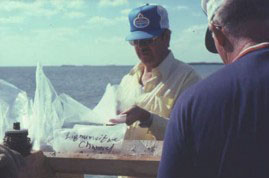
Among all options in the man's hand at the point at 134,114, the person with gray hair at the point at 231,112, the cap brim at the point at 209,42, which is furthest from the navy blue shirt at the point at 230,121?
the man's hand at the point at 134,114

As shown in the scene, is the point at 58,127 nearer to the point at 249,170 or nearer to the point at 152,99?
the point at 152,99

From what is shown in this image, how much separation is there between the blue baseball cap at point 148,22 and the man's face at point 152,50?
0.15 feet

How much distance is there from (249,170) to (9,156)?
3.37 ft

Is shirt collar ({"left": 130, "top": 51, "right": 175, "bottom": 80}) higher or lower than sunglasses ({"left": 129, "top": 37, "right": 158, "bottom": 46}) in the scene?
lower

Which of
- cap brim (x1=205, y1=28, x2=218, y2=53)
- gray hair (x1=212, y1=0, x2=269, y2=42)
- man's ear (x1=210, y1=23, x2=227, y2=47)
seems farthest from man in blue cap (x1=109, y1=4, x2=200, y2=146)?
gray hair (x1=212, y1=0, x2=269, y2=42)

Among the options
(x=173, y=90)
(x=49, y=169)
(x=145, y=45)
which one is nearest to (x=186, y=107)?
(x=49, y=169)

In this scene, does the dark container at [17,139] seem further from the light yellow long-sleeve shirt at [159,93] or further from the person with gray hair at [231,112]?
the light yellow long-sleeve shirt at [159,93]

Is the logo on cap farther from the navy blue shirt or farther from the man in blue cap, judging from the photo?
the navy blue shirt

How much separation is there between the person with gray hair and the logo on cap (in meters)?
1.92

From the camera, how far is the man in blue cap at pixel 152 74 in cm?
339

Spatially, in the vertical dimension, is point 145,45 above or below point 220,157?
above

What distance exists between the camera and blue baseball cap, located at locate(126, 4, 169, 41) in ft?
11.9

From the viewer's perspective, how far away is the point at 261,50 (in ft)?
5.41

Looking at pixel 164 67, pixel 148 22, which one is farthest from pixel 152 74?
pixel 148 22
